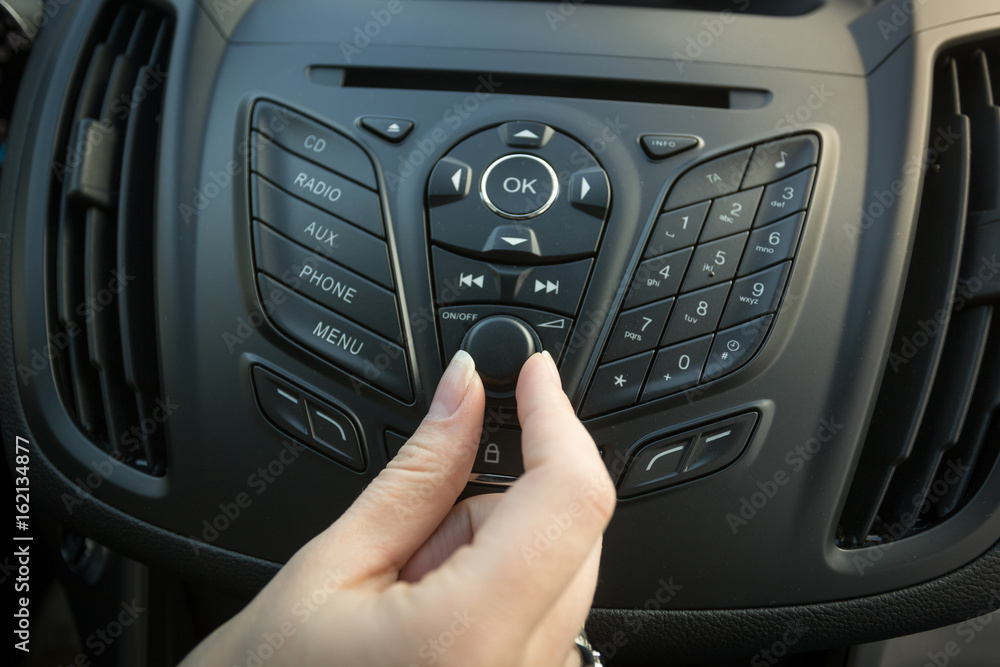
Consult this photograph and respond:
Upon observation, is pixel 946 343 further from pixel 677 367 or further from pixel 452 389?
pixel 452 389

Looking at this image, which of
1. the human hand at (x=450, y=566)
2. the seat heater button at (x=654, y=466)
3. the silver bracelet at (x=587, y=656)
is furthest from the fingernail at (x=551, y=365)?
the silver bracelet at (x=587, y=656)

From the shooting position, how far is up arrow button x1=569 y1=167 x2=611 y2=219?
2.11ft

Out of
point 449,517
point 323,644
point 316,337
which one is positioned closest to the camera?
point 323,644

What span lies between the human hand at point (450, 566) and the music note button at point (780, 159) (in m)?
0.29

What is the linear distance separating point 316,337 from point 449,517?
225 mm

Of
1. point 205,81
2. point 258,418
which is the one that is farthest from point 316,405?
point 205,81

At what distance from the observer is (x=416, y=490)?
1.65 feet

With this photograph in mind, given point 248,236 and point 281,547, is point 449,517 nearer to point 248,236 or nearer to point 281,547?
point 281,547

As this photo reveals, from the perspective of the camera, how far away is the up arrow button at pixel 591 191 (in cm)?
64

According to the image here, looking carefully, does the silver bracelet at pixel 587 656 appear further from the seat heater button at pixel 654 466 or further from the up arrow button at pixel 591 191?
the up arrow button at pixel 591 191

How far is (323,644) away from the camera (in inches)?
17.1

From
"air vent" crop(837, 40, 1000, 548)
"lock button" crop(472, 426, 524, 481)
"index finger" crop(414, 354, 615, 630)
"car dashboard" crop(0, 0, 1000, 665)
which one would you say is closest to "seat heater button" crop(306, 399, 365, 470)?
"car dashboard" crop(0, 0, 1000, 665)

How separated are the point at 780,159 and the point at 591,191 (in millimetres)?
186

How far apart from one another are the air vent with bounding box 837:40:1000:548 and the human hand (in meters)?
0.36
